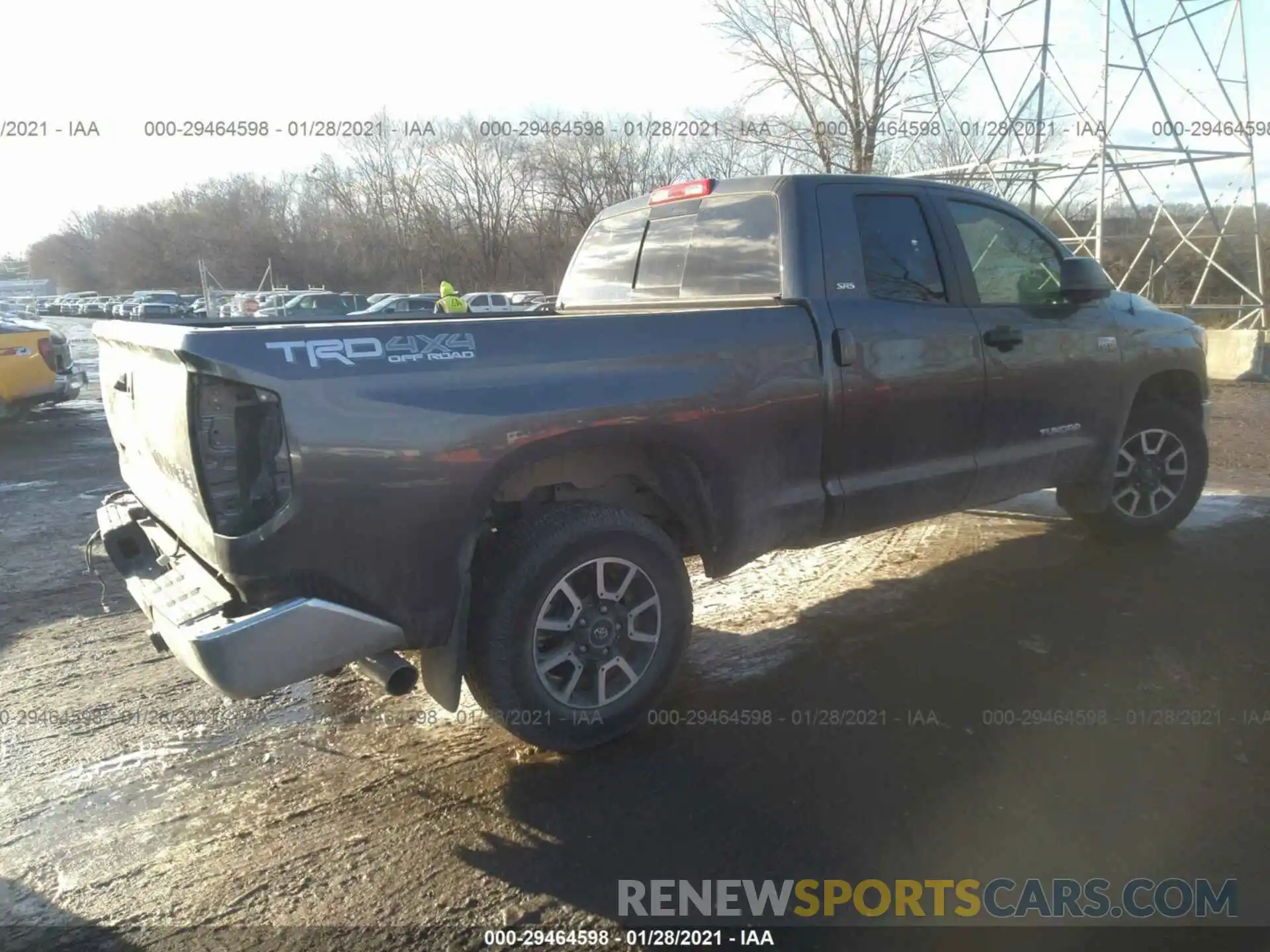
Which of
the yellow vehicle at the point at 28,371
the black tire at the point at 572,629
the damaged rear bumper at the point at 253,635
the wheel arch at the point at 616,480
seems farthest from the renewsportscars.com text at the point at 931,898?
the yellow vehicle at the point at 28,371

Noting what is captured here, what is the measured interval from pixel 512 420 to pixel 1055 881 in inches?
85.8

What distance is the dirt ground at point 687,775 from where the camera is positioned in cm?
271

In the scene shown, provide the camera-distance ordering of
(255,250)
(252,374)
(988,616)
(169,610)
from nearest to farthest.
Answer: (252,374), (169,610), (988,616), (255,250)

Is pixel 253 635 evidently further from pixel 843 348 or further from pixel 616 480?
pixel 843 348

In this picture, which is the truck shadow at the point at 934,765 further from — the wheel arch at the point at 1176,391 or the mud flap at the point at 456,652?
the wheel arch at the point at 1176,391

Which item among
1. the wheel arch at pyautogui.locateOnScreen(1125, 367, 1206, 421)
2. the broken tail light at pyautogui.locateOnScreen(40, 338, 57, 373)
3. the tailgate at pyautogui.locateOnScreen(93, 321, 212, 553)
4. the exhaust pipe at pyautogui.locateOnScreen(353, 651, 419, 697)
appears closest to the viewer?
the tailgate at pyautogui.locateOnScreen(93, 321, 212, 553)

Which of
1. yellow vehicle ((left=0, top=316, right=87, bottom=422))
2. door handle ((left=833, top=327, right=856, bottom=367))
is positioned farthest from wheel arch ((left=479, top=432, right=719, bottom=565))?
yellow vehicle ((left=0, top=316, right=87, bottom=422))

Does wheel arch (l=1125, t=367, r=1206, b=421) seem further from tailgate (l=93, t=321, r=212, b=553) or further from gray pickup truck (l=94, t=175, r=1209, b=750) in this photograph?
tailgate (l=93, t=321, r=212, b=553)

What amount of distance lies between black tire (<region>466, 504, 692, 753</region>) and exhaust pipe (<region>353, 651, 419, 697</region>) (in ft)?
0.85

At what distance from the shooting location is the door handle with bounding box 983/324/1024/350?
4469 mm

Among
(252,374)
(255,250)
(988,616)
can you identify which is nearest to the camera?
(252,374)

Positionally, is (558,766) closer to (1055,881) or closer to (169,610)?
(169,610)

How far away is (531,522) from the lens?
3248 mm

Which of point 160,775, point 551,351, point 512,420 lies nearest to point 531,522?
point 512,420
